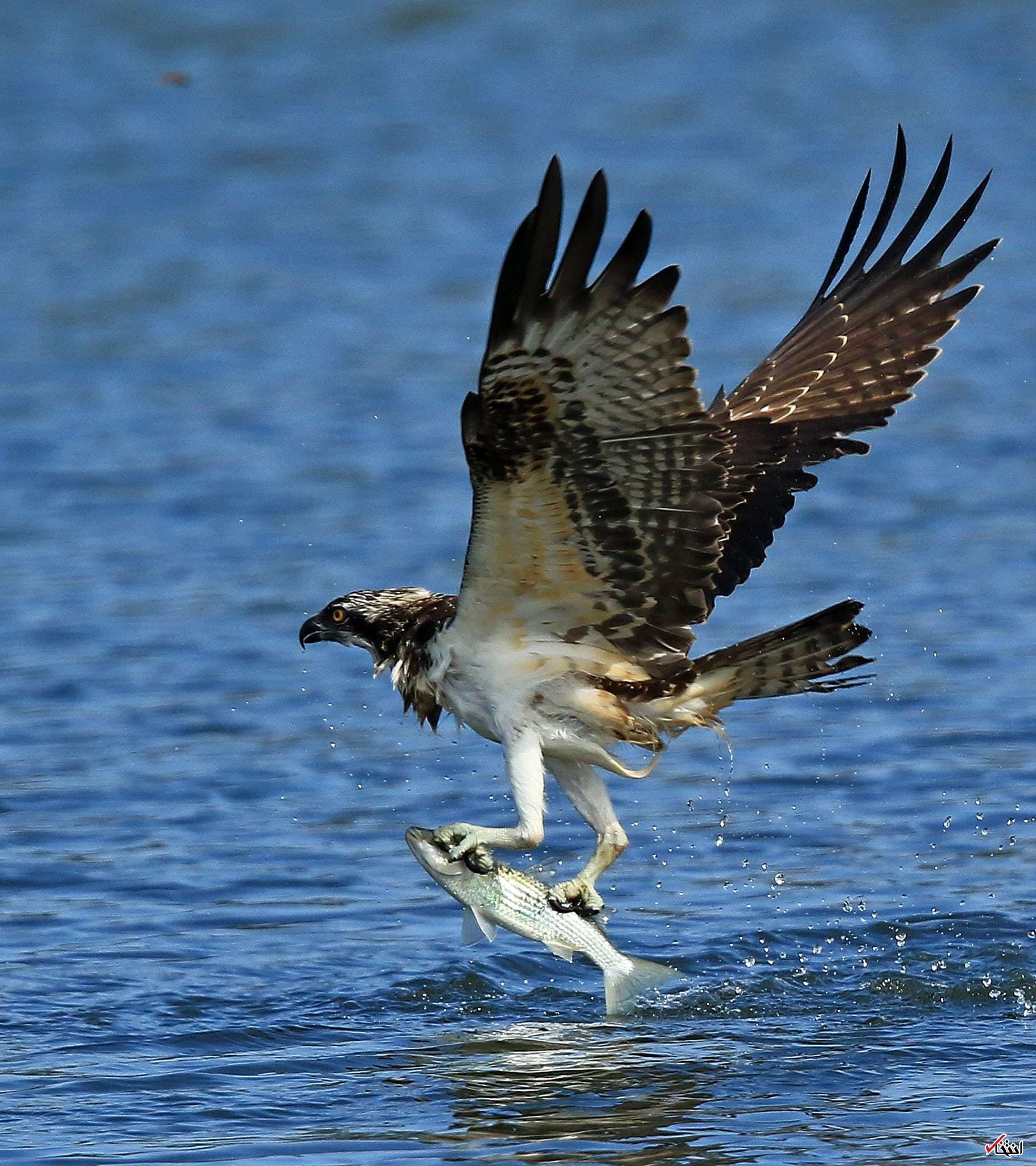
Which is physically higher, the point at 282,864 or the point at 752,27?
the point at 752,27

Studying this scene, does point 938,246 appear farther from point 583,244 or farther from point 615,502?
point 583,244

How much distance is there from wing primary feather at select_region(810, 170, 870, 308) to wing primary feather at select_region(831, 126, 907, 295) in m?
0.06

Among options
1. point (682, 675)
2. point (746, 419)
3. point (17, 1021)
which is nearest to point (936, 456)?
point (746, 419)

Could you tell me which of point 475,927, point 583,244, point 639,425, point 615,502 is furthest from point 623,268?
point 475,927

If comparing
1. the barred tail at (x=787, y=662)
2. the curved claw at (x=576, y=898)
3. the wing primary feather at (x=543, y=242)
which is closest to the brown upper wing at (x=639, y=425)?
the wing primary feather at (x=543, y=242)

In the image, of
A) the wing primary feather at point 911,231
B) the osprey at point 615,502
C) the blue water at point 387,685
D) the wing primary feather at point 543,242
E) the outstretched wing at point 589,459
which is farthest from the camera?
the wing primary feather at point 911,231

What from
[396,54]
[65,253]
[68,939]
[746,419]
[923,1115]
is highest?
[396,54]

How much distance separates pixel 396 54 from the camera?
92.2 feet

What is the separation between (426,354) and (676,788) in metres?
8.61

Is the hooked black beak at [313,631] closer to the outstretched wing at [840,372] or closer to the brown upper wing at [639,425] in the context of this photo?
the brown upper wing at [639,425]

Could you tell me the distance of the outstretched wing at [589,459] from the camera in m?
6.69

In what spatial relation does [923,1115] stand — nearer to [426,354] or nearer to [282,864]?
[282,864]

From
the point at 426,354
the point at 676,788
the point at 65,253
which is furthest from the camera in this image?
the point at 65,253

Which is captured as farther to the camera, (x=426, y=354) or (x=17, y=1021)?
(x=426, y=354)
